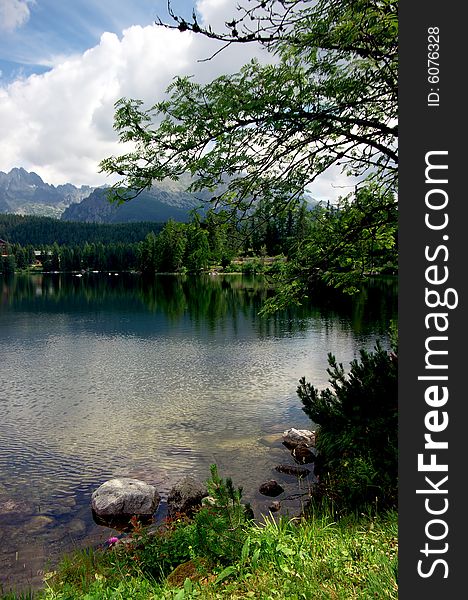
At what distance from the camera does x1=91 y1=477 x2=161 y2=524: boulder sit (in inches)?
587

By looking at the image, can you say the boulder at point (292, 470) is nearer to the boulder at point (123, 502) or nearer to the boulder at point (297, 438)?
the boulder at point (297, 438)

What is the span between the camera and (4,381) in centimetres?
3219

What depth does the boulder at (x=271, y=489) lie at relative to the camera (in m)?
15.9

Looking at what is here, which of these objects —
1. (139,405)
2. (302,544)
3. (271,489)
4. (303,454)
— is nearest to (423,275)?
(302,544)

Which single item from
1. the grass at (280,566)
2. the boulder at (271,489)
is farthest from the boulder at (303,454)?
the grass at (280,566)

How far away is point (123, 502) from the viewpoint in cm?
1504

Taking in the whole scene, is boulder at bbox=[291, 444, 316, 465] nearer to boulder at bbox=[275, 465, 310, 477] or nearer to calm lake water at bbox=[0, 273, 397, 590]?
calm lake water at bbox=[0, 273, 397, 590]

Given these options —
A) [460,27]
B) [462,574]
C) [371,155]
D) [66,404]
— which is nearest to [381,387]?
[371,155]

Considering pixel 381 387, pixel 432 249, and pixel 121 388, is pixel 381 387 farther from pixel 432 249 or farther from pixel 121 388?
pixel 121 388

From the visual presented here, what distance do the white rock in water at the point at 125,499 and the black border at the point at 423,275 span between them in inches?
522

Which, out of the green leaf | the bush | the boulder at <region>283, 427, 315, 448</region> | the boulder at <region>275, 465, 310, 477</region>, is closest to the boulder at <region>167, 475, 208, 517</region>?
the boulder at <region>275, 465, 310, 477</region>

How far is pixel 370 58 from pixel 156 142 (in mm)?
3940

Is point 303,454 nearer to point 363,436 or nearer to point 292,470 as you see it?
point 292,470

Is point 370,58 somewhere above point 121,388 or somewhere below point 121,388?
above
